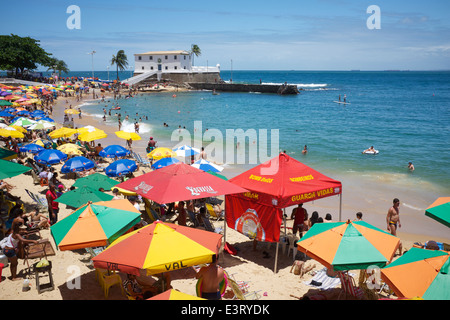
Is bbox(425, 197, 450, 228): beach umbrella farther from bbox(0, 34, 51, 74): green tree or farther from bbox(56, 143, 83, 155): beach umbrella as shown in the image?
bbox(0, 34, 51, 74): green tree

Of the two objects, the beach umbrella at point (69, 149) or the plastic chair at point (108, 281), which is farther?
the beach umbrella at point (69, 149)

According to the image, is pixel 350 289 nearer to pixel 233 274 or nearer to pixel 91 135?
pixel 233 274

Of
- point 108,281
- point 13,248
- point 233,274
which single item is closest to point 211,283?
point 108,281

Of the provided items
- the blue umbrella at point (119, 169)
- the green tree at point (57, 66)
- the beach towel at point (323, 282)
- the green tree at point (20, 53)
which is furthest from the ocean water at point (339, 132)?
the green tree at point (57, 66)

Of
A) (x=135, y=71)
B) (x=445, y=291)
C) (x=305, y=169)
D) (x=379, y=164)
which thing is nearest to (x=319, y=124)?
(x=379, y=164)

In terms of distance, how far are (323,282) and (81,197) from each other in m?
6.14

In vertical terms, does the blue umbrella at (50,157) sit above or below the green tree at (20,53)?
below

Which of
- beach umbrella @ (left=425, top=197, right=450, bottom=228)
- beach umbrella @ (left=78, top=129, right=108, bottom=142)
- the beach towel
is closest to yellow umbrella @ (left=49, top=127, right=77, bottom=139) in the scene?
beach umbrella @ (left=78, top=129, right=108, bottom=142)

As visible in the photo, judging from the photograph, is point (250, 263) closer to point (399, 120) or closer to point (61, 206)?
point (61, 206)

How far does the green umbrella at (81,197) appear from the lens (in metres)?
8.58

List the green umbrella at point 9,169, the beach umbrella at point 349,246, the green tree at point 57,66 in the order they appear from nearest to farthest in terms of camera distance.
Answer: the beach umbrella at point 349,246
the green umbrella at point 9,169
the green tree at point 57,66

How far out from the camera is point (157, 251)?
5336mm

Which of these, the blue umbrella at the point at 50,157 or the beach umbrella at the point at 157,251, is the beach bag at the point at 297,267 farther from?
the blue umbrella at the point at 50,157

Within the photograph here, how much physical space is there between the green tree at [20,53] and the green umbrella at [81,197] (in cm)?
6294
